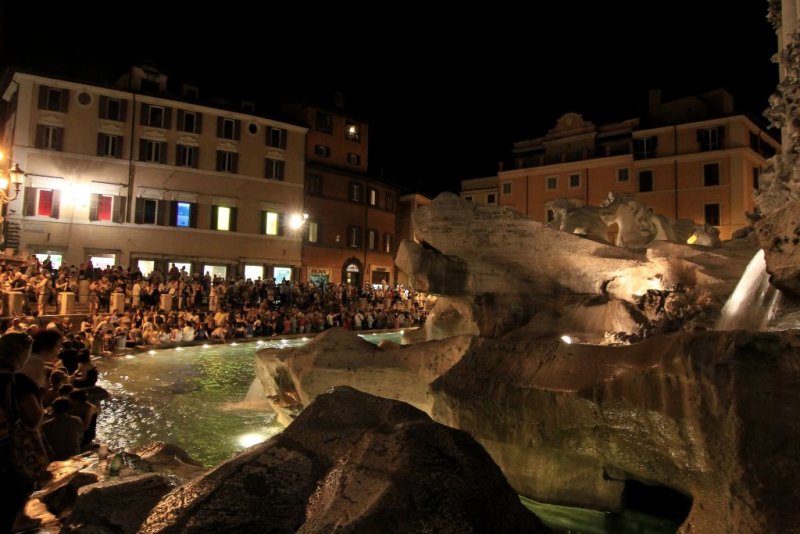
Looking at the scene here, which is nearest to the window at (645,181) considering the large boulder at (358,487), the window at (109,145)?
the window at (109,145)

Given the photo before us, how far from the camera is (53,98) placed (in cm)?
3228

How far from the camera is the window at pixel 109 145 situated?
33375 millimetres

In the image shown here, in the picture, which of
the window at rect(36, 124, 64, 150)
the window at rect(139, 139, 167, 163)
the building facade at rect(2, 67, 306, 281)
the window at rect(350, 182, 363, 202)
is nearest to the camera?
the building facade at rect(2, 67, 306, 281)

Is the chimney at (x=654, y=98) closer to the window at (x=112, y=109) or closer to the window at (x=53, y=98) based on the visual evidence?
the window at (x=112, y=109)

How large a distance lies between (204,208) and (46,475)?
106 ft

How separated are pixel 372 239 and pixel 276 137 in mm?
11631

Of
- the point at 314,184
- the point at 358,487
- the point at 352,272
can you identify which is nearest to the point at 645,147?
the point at 352,272

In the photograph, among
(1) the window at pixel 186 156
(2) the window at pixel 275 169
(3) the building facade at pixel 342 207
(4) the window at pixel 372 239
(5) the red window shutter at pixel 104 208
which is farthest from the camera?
(4) the window at pixel 372 239

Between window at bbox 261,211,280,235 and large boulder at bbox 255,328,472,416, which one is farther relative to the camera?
window at bbox 261,211,280,235

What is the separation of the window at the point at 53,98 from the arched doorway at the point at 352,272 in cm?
2094

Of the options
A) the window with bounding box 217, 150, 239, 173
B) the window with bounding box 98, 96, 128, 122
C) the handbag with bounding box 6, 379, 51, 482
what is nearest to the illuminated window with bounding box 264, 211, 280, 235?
the window with bounding box 217, 150, 239, 173

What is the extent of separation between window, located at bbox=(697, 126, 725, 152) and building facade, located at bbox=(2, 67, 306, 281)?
2709 centimetres

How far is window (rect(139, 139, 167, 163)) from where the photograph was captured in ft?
113

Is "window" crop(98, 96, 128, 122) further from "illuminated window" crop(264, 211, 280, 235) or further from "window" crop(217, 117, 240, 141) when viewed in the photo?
"illuminated window" crop(264, 211, 280, 235)
